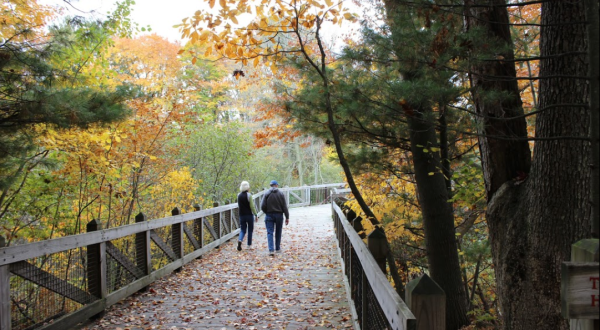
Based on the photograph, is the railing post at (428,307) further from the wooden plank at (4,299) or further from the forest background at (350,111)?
the wooden plank at (4,299)

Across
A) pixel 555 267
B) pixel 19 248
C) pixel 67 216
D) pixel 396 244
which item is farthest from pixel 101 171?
pixel 555 267

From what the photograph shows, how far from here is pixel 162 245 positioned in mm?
7414

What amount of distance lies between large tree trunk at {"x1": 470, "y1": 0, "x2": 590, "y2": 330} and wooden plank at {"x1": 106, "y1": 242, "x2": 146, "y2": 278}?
15.2 ft

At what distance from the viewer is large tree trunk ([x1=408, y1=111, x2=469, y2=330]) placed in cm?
575

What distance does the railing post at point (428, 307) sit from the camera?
195 centimetres

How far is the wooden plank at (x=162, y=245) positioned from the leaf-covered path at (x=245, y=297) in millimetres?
374

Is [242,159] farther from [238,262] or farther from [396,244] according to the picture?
[396,244]

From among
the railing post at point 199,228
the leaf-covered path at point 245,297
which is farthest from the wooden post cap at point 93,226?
the railing post at point 199,228

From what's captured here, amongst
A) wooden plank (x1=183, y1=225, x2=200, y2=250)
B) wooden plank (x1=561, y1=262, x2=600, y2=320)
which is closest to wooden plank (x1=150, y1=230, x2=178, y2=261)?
wooden plank (x1=183, y1=225, x2=200, y2=250)

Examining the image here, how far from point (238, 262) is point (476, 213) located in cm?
506

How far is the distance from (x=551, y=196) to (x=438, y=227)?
9.24ft

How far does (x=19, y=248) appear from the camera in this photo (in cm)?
396

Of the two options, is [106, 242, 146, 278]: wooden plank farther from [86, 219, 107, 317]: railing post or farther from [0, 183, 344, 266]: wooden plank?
[86, 219, 107, 317]: railing post

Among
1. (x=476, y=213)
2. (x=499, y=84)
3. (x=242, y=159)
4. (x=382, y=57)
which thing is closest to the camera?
(x=499, y=84)
